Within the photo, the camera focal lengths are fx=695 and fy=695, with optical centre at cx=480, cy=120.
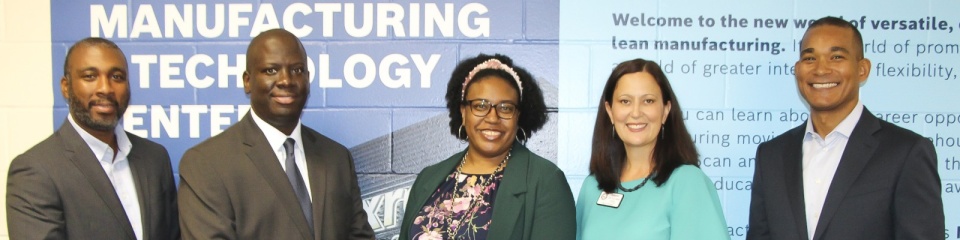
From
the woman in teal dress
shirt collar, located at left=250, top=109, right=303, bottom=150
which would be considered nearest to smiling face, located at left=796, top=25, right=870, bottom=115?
the woman in teal dress

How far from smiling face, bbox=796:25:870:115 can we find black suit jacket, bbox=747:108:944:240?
0.32ft

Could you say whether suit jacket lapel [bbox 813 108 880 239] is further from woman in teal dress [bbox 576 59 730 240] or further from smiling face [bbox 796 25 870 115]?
woman in teal dress [bbox 576 59 730 240]

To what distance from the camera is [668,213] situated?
197 centimetres

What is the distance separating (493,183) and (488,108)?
0.24 metres

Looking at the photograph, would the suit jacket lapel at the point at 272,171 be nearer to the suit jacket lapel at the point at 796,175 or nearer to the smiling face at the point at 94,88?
the smiling face at the point at 94,88

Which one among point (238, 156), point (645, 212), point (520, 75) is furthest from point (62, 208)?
point (645, 212)

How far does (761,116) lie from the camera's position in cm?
278

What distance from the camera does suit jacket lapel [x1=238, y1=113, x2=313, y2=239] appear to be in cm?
203

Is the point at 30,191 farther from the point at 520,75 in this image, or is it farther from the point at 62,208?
the point at 520,75

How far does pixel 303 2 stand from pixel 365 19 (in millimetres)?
261

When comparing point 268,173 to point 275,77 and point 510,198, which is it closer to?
point 275,77

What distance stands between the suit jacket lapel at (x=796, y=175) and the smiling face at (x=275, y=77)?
1535 millimetres

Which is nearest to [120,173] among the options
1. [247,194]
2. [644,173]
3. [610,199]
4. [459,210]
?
[247,194]

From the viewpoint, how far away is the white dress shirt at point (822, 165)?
2123 mm
